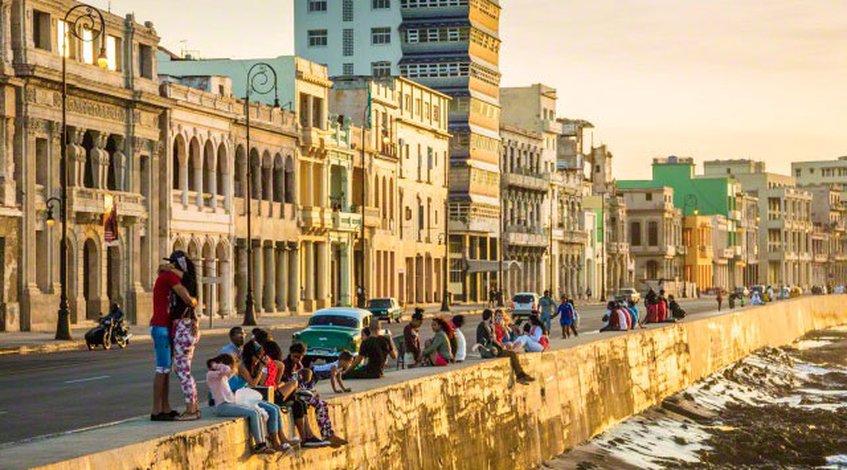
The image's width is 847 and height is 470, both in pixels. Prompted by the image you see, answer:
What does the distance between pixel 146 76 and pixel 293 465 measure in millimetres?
51845

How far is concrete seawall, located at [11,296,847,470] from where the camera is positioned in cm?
1866

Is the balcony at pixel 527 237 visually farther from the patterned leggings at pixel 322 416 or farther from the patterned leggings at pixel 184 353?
the patterned leggings at pixel 184 353

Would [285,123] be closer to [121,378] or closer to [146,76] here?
[146,76]

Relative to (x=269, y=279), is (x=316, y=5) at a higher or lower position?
higher

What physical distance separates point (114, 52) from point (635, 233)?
123919 mm

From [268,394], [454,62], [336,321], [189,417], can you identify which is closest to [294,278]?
[454,62]

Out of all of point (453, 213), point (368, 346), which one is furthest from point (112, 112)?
point (453, 213)

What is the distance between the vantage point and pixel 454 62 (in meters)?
124

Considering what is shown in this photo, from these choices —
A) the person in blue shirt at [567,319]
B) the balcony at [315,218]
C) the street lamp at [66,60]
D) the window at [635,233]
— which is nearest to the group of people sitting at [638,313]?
the person in blue shirt at [567,319]

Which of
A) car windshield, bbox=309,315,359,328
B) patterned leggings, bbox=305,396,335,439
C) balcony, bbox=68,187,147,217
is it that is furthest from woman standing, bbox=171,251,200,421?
balcony, bbox=68,187,147,217

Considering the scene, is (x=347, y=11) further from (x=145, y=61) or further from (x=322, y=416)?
(x=322, y=416)

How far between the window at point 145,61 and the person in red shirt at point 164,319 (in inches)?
2013

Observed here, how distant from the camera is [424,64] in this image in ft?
408

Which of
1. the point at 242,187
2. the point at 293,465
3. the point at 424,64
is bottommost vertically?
the point at 293,465
